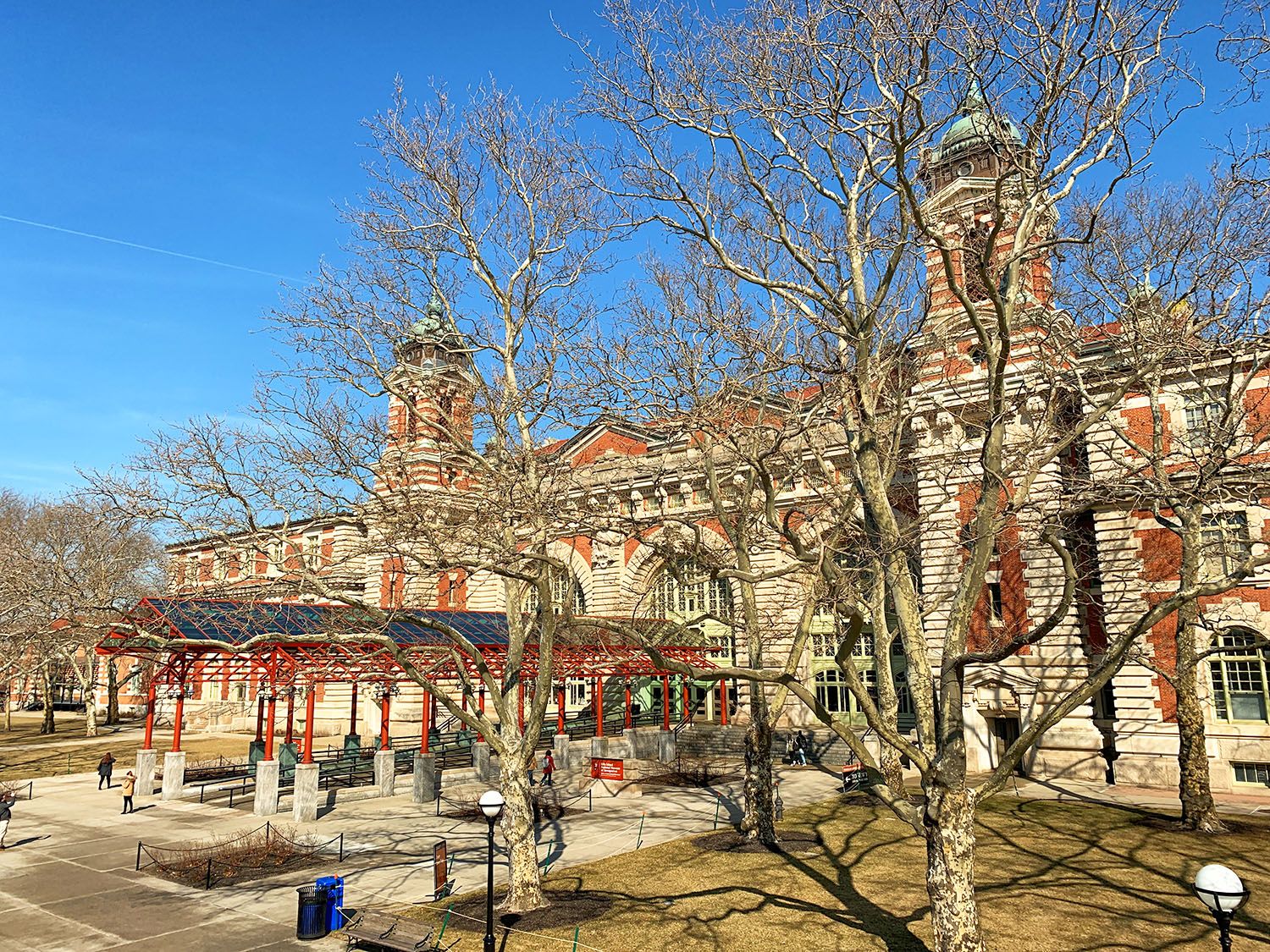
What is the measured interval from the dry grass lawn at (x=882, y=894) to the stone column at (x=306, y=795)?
10063 millimetres

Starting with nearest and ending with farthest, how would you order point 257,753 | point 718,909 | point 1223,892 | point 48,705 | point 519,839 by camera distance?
1. point 1223,892
2. point 718,909
3. point 519,839
4. point 257,753
5. point 48,705

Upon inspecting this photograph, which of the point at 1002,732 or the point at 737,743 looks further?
the point at 737,743

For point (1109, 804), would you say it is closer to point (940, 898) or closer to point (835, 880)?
point (835, 880)

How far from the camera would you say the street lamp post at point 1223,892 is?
8297mm

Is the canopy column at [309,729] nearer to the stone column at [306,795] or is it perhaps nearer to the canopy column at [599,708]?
the stone column at [306,795]

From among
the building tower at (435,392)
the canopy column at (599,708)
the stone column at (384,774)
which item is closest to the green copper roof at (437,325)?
the building tower at (435,392)

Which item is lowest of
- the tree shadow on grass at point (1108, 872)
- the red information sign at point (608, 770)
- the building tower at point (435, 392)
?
the tree shadow on grass at point (1108, 872)

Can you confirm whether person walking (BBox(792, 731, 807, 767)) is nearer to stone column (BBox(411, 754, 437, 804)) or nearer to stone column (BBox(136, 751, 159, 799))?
stone column (BBox(411, 754, 437, 804))

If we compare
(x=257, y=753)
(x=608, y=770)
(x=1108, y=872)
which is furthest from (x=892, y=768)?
(x=257, y=753)

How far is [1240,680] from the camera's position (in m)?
26.1

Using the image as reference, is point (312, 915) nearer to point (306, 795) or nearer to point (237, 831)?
point (237, 831)

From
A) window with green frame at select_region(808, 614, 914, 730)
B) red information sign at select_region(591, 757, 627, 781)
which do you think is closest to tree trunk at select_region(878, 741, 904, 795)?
red information sign at select_region(591, 757, 627, 781)

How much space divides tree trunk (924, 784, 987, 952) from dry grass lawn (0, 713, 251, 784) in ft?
111

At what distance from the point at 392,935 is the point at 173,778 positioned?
19.5 m
